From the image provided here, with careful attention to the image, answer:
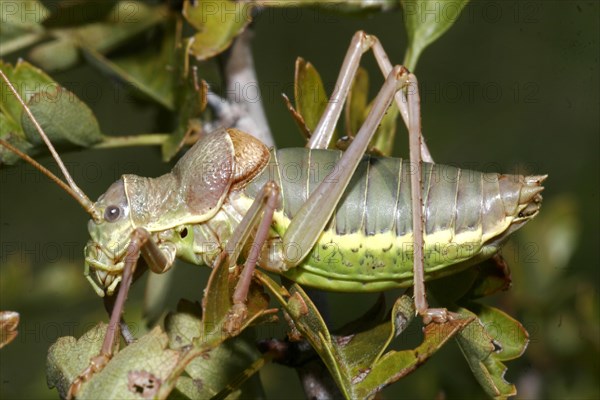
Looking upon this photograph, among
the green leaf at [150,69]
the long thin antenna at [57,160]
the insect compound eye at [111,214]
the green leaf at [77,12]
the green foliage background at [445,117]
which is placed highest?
the green leaf at [77,12]

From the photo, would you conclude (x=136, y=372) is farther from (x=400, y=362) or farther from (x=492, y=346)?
(x=492, y=346)

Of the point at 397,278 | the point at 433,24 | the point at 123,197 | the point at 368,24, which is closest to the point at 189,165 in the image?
the point at 123,197

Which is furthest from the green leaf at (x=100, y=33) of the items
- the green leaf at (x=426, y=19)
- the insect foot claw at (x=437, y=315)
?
the insect foot claw at (x=437, y=315)

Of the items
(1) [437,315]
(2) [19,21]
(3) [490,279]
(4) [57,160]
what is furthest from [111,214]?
(3) [490,279]

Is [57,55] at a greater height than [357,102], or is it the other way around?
[57,55]

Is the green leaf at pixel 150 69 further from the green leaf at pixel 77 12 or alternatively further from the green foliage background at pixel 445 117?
the green foliage background at pixel 445 117
